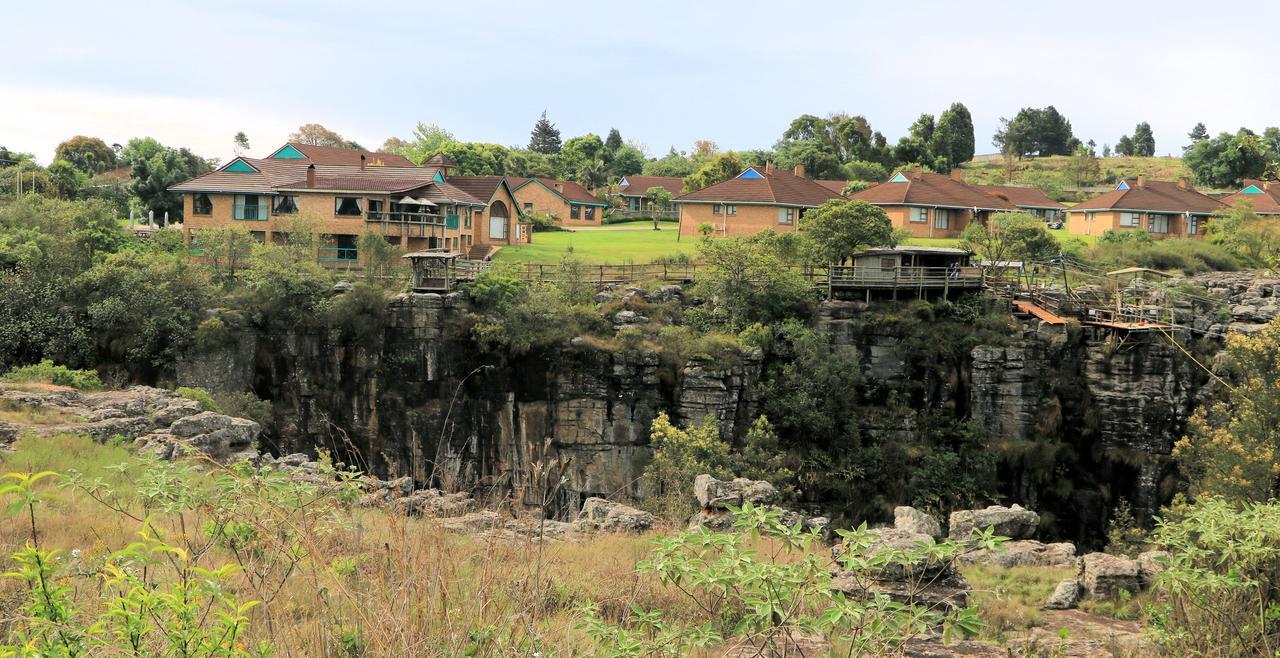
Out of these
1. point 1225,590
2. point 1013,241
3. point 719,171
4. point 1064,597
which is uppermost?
point 719,171

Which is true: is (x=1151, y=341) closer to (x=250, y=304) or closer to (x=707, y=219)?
(x=707, y=219)

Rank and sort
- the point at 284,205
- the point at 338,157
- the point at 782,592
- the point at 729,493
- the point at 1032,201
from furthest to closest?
the point at 1032,201 → the point at 338,157 → the point at 284,205 → the point at 729,493 → the point at 782,592

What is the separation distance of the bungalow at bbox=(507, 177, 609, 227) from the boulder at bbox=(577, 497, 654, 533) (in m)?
44.4

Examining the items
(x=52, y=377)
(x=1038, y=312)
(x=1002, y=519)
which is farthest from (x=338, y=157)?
(x=1002, y=519)

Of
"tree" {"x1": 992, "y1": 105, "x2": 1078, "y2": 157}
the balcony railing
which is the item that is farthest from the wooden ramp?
"tree" {"x1": 992, "y1": 105, "x2": 1078, "y2": 157}

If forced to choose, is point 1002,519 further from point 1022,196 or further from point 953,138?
point 953,138

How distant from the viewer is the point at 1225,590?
31.5 feet

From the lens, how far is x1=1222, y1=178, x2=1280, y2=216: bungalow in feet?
191

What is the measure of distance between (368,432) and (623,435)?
8.64 m

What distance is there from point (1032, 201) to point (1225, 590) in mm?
62590

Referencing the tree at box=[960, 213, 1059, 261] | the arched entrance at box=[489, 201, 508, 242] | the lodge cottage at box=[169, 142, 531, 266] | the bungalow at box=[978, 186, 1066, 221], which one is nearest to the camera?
the lodge cottage at box=[169, 142, 531, 266]

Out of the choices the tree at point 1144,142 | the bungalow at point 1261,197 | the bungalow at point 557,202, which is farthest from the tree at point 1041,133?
the bungalow at point 557,202

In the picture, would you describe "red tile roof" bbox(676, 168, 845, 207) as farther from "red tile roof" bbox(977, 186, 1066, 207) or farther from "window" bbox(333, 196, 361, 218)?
"window" bbox(333, 196, 361, 218)

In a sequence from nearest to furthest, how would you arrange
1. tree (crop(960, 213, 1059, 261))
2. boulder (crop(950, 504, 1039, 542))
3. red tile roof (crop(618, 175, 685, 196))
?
boulder (crop(950, 504, 1039, 542)) < tree (crop(960, 213, 1059, 261)) < red tile roof (crop(618, 175, 685, 196))
